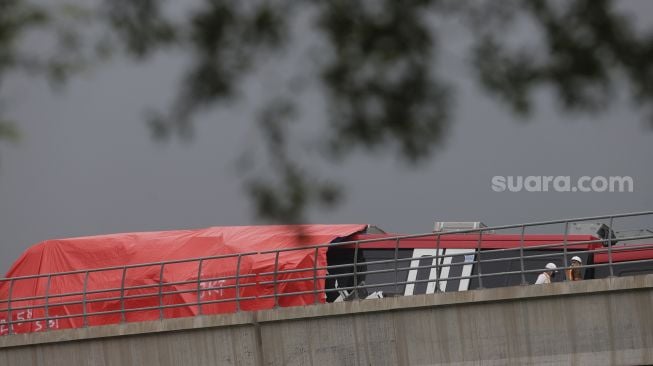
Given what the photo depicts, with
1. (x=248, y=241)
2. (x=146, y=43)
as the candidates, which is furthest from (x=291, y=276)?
(x=146, y=43)

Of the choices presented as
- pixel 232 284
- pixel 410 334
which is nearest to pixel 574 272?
pixel 410 334

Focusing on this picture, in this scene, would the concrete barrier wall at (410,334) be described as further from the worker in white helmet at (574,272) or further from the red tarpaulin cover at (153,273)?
the worker in white helmet at (574,272)

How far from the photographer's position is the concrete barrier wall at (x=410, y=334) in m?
15.1

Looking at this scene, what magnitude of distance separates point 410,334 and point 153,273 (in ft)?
17.4

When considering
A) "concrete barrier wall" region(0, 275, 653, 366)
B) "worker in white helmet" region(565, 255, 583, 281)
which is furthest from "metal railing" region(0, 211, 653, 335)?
"worker in white helmet" region(565, 255, 583, 281)

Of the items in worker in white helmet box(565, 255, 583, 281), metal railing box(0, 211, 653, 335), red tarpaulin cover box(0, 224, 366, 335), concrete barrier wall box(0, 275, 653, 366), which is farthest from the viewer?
red tarpaulin cover box(0, 224, 366, 335)

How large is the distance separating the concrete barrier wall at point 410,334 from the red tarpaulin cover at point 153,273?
61cm

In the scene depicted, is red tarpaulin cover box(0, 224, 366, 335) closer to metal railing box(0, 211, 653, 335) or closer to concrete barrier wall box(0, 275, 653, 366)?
metal railing box(0, 211, 653, 335)

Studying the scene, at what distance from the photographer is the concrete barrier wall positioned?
49.7ft

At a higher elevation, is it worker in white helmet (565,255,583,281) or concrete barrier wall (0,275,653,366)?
worker in white helmet (565,255,583,281)

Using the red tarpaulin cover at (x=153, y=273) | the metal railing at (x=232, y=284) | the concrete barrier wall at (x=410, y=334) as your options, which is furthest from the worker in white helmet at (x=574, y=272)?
the red tarpaulin cover at (x=153, y=273)

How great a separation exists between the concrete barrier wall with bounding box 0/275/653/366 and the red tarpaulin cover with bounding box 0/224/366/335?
605 mm

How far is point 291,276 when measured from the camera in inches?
758

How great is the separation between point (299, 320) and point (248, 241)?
2.65m
